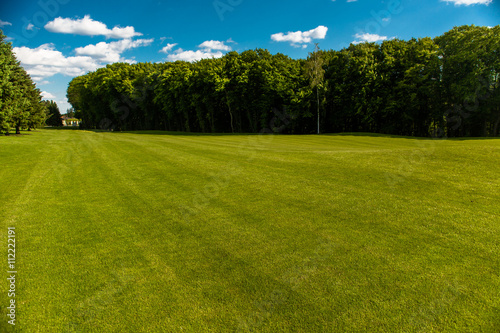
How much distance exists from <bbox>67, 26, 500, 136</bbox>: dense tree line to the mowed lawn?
133 feet

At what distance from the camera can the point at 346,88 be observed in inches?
2029

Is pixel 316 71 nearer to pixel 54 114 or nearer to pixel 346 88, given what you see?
pixel 346 88

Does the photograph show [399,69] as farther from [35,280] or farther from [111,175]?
[35,280]

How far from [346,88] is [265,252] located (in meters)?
52.6

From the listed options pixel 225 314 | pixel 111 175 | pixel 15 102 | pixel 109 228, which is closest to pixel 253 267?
pixel 225 314

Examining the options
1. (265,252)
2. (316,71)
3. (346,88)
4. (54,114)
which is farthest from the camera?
(54,114)

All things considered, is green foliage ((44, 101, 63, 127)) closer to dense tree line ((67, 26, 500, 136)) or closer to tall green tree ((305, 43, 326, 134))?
dense tree line ((67, 26, 500, 136))

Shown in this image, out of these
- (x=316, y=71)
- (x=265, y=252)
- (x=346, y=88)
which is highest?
(x=316, y=71)

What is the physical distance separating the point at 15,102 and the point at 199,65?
3671 cm

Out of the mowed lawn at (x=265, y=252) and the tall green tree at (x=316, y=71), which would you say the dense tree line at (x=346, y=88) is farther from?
the mowed lawn at (x=265, y=252)

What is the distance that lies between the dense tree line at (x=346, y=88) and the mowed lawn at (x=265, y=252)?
4039 cm

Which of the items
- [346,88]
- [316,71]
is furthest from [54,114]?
[346,88]

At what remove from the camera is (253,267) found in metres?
4.85

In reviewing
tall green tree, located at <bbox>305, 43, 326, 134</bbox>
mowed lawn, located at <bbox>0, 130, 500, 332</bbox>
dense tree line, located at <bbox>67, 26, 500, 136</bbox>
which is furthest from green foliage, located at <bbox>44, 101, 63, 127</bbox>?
mowed lawn, located at <bbox>0, 130, 500, 332</bbox>
